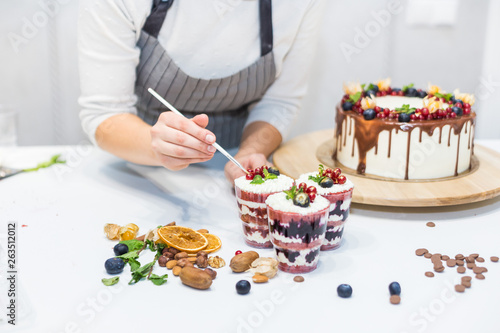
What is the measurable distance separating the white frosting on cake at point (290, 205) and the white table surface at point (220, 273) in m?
0.14

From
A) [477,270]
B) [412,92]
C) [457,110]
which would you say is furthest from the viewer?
[412,92]

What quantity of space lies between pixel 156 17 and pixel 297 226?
78 centimetres

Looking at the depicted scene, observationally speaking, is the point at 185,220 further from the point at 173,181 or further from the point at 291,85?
the point at 291,85

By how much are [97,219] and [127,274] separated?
310 millimetres

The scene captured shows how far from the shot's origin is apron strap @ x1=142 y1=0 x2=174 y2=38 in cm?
147

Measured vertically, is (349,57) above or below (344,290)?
above

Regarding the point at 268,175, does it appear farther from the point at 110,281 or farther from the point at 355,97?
the point at 355,97

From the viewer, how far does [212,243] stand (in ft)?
3.88

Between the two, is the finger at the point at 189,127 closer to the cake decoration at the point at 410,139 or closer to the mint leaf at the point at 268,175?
the mint leaf at the point at 268,175

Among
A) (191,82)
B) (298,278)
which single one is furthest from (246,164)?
(298,278)

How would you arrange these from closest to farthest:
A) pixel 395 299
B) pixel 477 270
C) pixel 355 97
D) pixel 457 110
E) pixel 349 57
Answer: pixel 395 299, pixel 477 270, pixel 457 110, pixel 355 97, pixel 349 57

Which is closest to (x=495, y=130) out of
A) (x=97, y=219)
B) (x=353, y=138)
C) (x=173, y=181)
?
(x=353, y=138)

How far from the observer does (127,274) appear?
106 centimetres

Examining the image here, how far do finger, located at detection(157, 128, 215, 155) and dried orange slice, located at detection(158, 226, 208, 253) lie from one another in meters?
0.18
